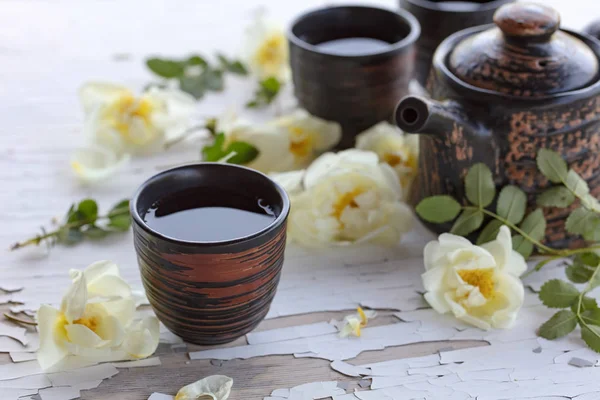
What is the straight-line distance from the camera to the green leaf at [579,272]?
803 millimetres

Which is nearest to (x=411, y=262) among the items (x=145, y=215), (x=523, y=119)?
(x=523, y=119)

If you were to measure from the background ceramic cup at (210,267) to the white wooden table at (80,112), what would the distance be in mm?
53

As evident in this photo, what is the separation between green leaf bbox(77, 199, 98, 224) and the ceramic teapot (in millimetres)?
354

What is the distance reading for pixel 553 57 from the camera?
0.80 m

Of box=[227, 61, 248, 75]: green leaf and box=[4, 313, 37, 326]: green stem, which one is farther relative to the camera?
box=[227, 61, 248, 75]: green leaf

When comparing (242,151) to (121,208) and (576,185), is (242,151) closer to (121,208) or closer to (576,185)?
(121,208)

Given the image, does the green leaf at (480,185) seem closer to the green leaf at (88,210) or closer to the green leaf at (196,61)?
the green leaf at (88,210)

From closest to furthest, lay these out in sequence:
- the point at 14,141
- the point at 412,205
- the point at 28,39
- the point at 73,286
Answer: the point at 73,286 → the point at 412,205 → the point at 14,141 → the point at 28,39

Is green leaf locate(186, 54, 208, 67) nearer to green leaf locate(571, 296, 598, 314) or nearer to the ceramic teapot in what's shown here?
the ceramic teapot

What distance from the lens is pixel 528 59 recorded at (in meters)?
0.80

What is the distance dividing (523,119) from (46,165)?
1.94 ft

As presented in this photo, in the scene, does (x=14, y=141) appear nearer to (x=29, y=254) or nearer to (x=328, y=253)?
(x=29, y=254)

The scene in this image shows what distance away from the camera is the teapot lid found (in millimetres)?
788

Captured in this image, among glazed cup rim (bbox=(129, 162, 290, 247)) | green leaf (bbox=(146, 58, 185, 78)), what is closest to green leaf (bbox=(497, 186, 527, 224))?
glazed cup rim (bbox=(129, 162, 290, 247))
